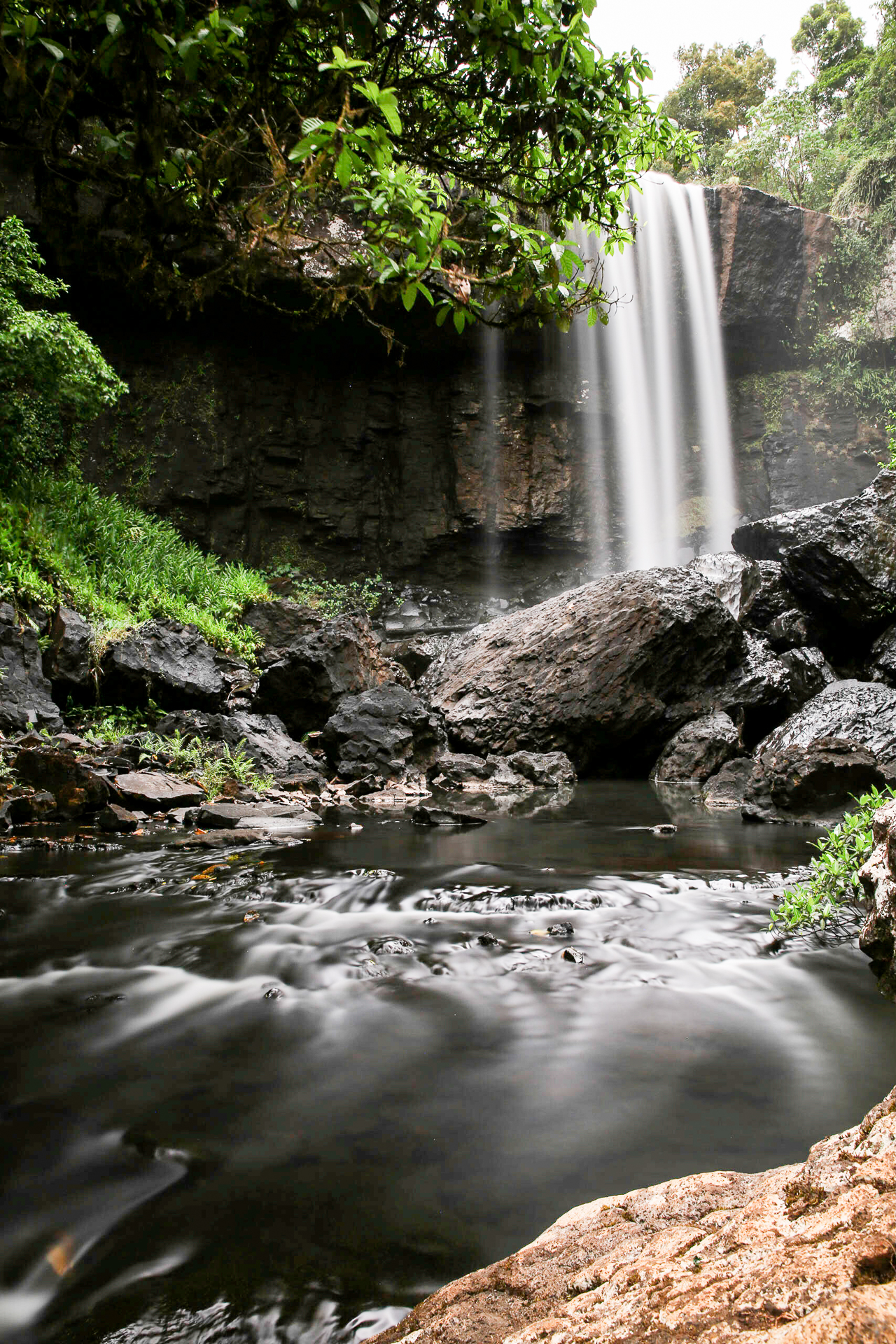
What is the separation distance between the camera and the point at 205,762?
6.88 m

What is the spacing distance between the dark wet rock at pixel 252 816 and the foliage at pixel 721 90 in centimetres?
3501

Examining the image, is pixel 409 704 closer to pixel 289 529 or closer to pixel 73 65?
pixel 73 65

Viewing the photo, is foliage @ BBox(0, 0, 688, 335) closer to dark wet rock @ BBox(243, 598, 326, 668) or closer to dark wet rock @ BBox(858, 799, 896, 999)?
dark wet rock @ BBox(858, 799, 896, 999)

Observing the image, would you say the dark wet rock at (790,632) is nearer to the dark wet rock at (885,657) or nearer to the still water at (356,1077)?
the dark wet rock at (885,657)

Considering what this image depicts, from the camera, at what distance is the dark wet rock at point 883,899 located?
7.73ft

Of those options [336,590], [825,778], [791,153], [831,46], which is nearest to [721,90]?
[831,46]

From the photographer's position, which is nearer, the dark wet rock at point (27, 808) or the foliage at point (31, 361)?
the dark wet rock at point (27, 808)

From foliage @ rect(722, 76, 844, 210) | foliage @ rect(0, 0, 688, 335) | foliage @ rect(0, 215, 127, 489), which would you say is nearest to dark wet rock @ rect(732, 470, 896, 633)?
foliage @ rect(0, 0, 688, 335)

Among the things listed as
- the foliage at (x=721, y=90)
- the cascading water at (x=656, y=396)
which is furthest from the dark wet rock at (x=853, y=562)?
the foliage at (x=721, y=90)

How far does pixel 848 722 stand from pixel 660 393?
51.4 ft

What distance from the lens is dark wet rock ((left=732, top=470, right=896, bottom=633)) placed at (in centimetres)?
935

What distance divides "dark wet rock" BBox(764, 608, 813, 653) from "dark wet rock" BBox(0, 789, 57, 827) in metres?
9.05

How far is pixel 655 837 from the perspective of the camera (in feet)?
18.1

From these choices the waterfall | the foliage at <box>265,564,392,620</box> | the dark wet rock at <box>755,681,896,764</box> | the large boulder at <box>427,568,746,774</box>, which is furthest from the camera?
the waterfall
